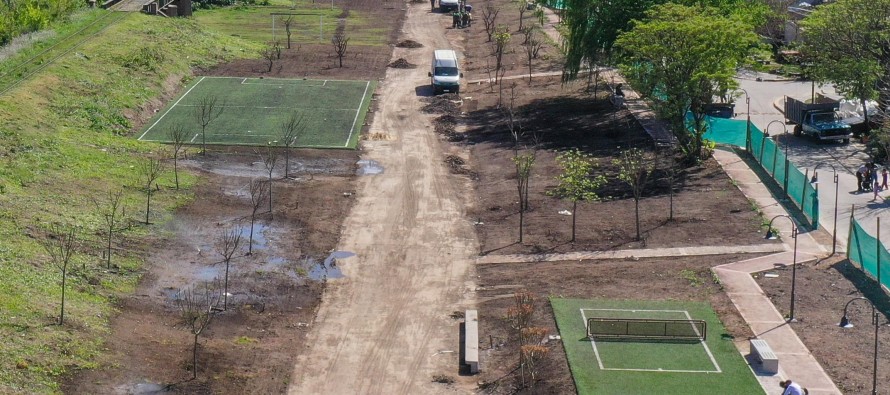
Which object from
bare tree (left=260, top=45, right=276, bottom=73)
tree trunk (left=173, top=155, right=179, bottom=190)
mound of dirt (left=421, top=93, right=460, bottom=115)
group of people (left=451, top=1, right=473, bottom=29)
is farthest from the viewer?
group of people (left=451, top=1, right=473, bottom=29)

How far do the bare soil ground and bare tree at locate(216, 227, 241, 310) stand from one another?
14.4 m

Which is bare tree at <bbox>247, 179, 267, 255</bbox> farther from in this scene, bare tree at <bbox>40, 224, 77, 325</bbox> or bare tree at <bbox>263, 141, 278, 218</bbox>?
bare tree at <bbox>40, 224, 77, 325</bbox>

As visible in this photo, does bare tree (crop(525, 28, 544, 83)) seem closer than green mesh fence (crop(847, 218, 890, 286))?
No

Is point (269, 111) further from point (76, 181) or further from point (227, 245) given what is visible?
point (227, 245)

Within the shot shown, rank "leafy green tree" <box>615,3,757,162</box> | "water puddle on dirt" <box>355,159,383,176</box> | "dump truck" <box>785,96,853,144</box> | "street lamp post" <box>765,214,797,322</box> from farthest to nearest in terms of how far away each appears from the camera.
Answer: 1. "dump truck" <box>785,96,853,144</box>
2. "water puddle on dirt" <box>355,159,383,176</box>
3. "leafy green tree" <box>615,3,757,162</box>
4. "street lamp post" <box>765,214,797,322</box>

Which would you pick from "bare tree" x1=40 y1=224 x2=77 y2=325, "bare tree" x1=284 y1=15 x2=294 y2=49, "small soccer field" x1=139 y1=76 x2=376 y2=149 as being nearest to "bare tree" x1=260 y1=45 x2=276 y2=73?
"bare tree" x1=284 y1=15 x2=294 y2=49

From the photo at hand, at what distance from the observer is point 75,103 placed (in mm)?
51000

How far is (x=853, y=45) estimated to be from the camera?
52.5 m

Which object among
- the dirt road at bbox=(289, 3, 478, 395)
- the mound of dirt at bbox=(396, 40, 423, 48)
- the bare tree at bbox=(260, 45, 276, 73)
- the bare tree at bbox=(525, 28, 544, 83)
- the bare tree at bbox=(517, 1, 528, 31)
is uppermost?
the bare tree at bbox=(517, 1, 528, 31)

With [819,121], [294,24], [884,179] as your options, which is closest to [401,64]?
[294,24]

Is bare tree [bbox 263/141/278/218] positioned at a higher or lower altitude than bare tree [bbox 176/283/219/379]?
higher

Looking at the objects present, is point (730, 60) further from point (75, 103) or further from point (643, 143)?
point (75, 103)

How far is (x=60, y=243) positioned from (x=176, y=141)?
1081 centimetres

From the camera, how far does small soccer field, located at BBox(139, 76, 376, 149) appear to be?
5081 centimetres
